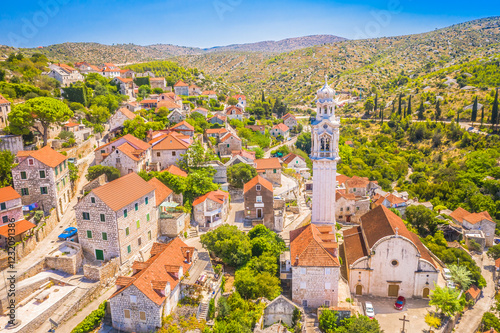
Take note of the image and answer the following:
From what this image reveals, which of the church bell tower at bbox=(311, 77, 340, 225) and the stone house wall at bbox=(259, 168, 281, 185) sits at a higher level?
the church bell tower at bbox=(311, 77, 340, 225)

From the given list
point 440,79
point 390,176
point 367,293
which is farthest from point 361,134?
point 367,293

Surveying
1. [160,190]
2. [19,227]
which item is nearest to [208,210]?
[160,190]

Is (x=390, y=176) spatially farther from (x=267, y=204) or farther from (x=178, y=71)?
(x=178, y=71)

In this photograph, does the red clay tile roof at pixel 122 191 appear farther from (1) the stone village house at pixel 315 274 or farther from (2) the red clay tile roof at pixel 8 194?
(1) the stone village house at pixel 315 274

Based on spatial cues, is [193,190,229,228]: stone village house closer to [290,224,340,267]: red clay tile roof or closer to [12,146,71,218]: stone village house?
[290,224,340,267]: red clay tile roof

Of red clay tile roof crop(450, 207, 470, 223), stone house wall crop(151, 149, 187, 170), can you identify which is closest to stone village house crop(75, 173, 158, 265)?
stone house wall crop(151, 149, 187, 170)

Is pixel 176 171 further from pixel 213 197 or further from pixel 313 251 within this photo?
pixel 313 251
